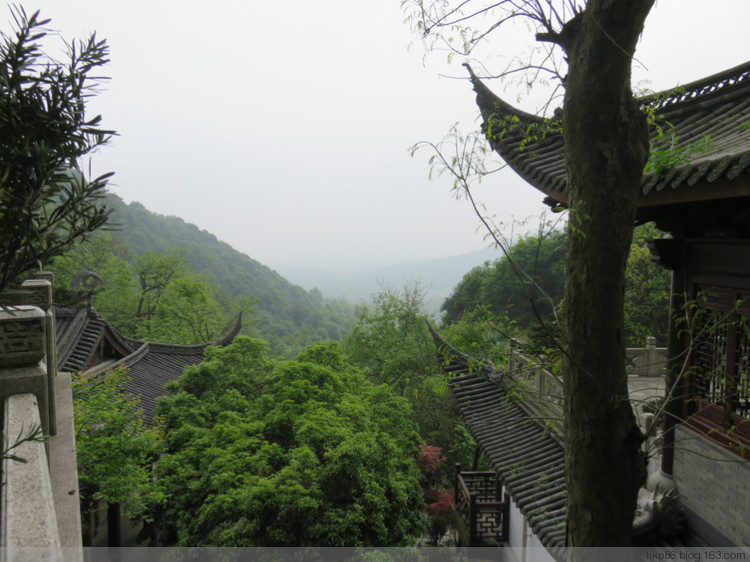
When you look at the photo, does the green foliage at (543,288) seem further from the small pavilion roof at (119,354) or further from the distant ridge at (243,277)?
the distant ridge at (243,277)

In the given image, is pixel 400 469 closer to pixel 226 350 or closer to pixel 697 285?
pixel 226 350

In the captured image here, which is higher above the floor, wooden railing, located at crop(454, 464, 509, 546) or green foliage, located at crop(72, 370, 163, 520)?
green foliage, located at crop(72, 370, 163, 520)

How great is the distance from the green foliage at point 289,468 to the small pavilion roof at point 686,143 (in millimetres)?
4128

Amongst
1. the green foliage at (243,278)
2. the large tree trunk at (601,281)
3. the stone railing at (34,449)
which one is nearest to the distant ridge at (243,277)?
the green foliage at (243,278)

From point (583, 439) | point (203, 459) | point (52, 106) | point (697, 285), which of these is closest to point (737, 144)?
point (697, 285)

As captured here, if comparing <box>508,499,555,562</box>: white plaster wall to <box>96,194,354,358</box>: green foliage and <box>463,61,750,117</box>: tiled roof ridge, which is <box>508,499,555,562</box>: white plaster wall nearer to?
<box>463,61,750,117</box>: tiled roof ridge

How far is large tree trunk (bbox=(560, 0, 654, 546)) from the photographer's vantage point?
7.16 feet

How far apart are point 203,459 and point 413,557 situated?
3110 mm

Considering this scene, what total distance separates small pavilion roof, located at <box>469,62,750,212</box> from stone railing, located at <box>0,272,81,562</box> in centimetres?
262

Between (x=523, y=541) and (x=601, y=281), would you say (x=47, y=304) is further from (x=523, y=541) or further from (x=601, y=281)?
(x=523, y=541)

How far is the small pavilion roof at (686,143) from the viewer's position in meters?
2.59

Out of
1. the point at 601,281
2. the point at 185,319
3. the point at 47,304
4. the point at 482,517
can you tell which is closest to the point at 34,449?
the point at 47,304

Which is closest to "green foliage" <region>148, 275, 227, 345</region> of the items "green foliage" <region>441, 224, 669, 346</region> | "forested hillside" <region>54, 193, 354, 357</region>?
"forested hillside" <region>54, 193, 354, 357</region>

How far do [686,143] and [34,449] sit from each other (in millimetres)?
4499
